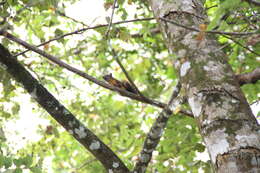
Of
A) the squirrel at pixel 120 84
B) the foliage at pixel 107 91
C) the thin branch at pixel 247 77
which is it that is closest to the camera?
the thin branch at pixel 247 77

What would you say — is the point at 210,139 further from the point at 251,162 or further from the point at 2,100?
the point at 2,100

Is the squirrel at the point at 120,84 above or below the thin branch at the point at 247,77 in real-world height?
above

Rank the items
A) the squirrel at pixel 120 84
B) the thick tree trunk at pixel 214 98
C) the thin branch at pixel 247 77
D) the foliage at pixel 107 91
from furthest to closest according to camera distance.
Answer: the foliage at pixel 107 91, the squirrel at pixel 120 84, the thin branch at pixel 247 77, the thick tree trunk at pixel 214 98

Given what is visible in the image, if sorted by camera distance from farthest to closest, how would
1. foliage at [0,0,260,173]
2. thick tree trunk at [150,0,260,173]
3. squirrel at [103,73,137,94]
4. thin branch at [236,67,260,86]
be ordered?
foliage at [0,0,260,173]
squirrel at [103,73,137,94]
thin branch at [236,67,260,86]
thick tree trunk at [150,0,260,173]

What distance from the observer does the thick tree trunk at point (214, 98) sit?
1.31 metres

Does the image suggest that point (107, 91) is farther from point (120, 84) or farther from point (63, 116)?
point (63, 116)

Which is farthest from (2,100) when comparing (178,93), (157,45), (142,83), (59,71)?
(157,45)

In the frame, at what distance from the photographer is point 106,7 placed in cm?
205

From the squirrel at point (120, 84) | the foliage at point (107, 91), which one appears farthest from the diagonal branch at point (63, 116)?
the foliage at point (107, 91)

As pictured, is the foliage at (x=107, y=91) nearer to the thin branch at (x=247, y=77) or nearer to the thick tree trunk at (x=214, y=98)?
the thin branch at (x=247, y=77)

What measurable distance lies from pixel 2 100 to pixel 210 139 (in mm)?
1916

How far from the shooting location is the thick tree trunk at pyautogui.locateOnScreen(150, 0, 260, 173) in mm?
1313

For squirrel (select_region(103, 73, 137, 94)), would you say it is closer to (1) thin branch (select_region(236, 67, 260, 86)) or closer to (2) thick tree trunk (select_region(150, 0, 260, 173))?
(2) thick tree trunk (select_region(150, 0, 260, 173))

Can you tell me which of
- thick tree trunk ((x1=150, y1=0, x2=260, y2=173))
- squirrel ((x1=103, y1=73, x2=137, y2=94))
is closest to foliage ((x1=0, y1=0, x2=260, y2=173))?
squirrel ((x1=103, y1=73, x2=137, y2=94))
